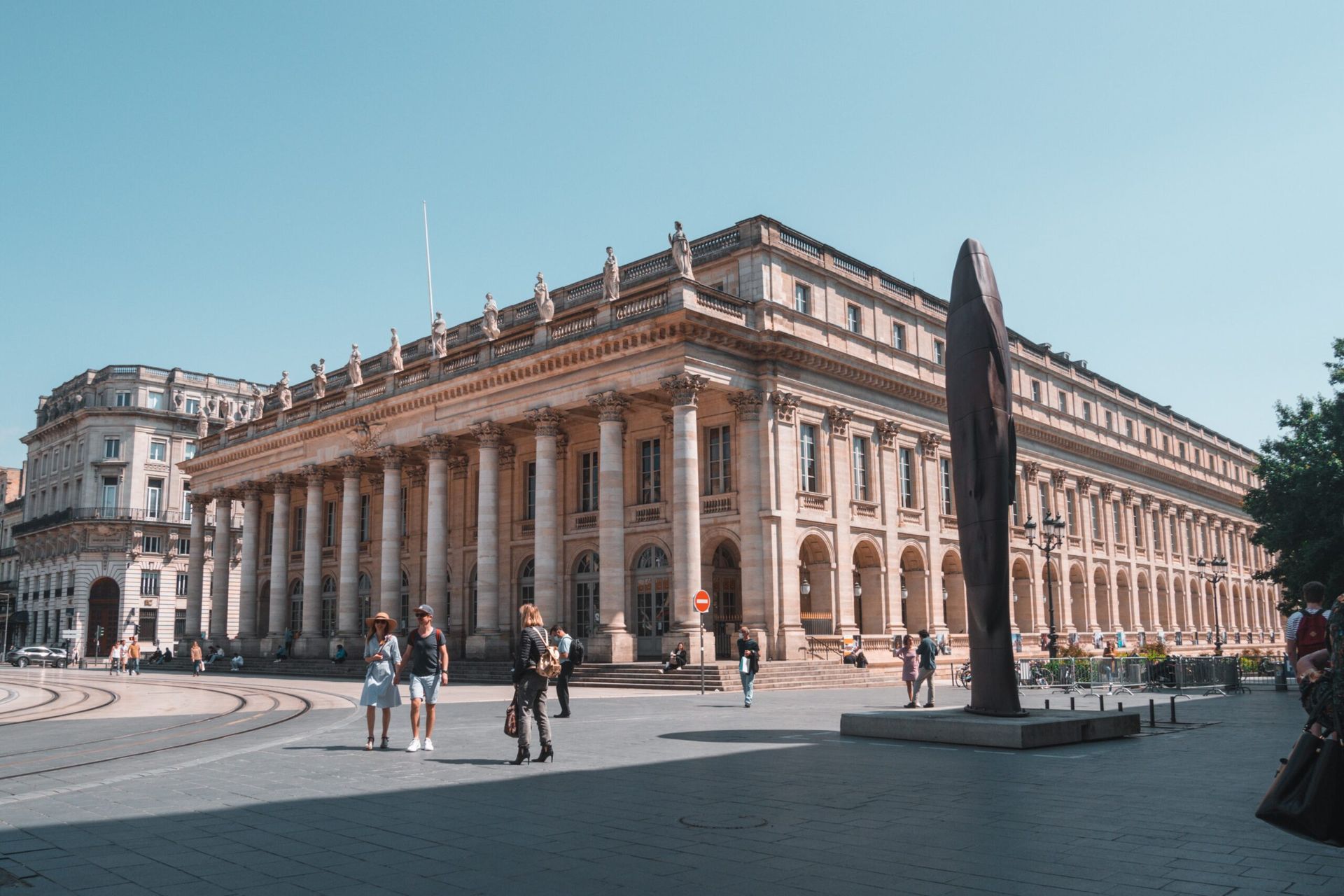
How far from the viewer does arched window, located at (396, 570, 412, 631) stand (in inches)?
1875

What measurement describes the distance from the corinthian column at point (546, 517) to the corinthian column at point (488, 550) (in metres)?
2.73

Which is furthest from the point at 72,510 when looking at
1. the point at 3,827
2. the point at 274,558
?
the point at 3,827

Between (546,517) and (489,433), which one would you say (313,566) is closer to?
(489,433)

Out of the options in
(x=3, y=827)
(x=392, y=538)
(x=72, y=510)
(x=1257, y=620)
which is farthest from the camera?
(x=1257, y=620)

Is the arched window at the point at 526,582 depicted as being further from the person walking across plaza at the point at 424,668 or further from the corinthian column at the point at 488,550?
the person walking across plaza at the point at 424,668

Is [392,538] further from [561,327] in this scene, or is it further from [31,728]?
[31,728]

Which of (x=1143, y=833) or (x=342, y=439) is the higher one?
(x=342, y=439)

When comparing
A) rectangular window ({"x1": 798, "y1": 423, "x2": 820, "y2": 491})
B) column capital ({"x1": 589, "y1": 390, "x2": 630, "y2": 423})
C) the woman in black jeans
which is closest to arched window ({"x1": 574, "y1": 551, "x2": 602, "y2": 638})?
column capital ({"x1": 589, "y1": 390, "x2": 630, "y2": 423})

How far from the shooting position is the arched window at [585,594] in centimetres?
3959

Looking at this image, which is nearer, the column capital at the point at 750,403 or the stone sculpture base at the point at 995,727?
the stone sculpture base at the point at 995,727

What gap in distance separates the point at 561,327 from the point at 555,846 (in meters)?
31.1

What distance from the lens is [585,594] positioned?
40.1 metres


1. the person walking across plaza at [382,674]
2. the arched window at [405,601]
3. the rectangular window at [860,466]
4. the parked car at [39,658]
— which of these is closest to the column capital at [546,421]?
the rectangular window at [860,466]

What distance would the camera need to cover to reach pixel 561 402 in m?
37.0
